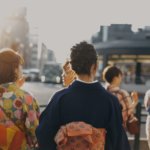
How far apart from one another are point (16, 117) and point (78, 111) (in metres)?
0.66

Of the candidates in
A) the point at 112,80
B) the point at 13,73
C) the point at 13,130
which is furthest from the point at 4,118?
the point at 112,80

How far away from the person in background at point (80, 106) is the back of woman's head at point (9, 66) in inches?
23.1

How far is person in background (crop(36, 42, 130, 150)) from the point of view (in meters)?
3.06

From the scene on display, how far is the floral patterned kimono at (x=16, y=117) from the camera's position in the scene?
3.50 metres

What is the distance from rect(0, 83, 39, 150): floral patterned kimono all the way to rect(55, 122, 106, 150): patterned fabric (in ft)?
1.77

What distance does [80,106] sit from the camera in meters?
3.07

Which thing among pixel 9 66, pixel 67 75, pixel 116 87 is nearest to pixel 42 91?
pixel 116 87

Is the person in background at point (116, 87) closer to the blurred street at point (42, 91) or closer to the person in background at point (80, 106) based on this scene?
the person in background at point (80, 106)

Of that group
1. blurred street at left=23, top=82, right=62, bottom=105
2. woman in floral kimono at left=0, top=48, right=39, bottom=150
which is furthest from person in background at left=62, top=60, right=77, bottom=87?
blurred street at left=23, top=82, right=62, bottom=105

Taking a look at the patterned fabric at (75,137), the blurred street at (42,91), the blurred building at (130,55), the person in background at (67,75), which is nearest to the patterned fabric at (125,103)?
the person in background at (67,75)

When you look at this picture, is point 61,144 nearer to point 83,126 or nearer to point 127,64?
point 83,126

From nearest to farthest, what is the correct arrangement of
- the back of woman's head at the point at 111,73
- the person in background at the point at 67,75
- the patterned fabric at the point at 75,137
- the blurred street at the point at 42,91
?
the patterned fabric at the point at 75,137 < the person in background at the point at 67,75 < the back of woman's head at the point at 111,73 < the blurred street at the point at 42,91

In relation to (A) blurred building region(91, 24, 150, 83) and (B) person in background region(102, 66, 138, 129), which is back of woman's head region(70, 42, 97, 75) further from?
(A) blurred building region(91, 24, 150, 83)

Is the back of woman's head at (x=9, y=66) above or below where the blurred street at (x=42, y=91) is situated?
above
